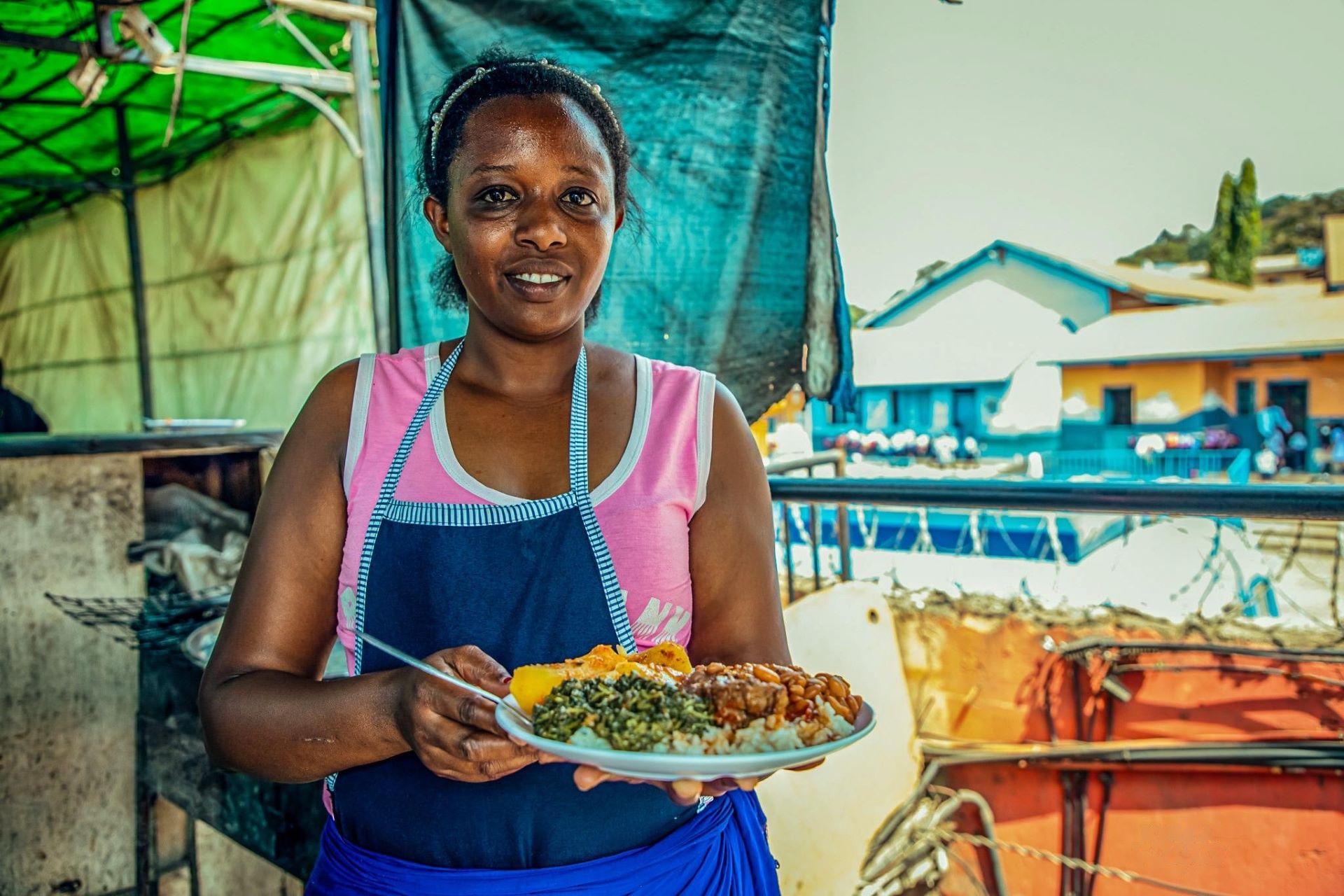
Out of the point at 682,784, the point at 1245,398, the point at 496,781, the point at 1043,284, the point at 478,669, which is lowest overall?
the point at 496,781

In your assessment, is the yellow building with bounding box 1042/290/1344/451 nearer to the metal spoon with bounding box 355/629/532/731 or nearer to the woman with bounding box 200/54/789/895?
the woman with bounding box 200/54/789/895

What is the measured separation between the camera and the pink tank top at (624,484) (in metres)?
1.30

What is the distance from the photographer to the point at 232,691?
1.18m

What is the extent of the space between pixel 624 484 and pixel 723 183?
1.26 meters

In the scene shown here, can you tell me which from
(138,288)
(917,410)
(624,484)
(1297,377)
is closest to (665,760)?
(624,484)

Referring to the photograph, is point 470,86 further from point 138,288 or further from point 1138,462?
point 1138,462

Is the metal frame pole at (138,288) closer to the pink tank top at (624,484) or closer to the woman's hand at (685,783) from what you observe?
the pink tank top at (624,484)

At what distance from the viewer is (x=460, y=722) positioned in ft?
3.13

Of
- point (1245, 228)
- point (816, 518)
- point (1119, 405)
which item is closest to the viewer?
point (816, 518)

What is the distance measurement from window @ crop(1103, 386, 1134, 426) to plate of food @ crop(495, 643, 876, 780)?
8661mm

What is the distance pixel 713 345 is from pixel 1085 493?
3.54ft

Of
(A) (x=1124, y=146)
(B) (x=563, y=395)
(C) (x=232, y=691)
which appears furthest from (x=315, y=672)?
(A) (x=1124, y=146)

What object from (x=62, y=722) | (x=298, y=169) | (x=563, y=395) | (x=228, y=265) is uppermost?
(x=298, y=169)

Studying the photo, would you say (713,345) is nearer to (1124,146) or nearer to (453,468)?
(453,468)
